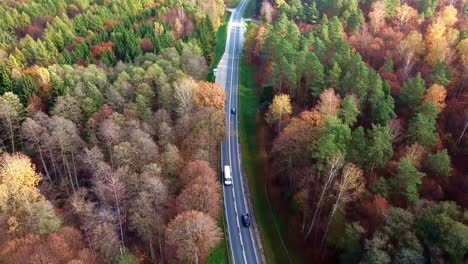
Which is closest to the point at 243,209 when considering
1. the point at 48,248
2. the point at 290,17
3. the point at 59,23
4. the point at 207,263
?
the point at 207,263

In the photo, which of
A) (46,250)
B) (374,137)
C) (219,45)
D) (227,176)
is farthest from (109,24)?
(374,137)

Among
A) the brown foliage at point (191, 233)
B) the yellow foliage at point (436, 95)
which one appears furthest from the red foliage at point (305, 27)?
the brown foliage at point (191, 233)

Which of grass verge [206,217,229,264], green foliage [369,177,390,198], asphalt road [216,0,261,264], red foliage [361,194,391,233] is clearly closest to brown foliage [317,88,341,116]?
green foliage [369,177,390,198]

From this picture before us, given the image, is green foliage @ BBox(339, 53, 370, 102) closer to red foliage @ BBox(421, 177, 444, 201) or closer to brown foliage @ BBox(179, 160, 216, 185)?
red foliage @ BBox(421, 177, 444, 201)

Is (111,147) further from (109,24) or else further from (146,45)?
(109,24)

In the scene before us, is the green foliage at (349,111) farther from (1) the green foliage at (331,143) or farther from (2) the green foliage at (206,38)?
(2) the green foliage at (206,38)

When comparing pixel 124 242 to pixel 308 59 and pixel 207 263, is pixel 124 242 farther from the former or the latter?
pixel 308 59
